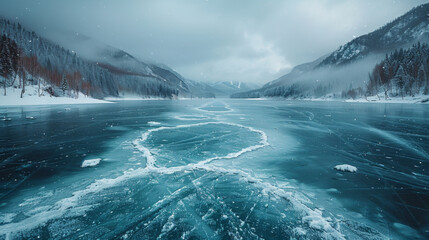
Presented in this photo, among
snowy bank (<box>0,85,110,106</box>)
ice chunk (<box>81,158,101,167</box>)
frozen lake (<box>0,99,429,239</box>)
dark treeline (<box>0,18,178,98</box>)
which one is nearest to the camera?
frozen lake (<box>0,99,429,239</box>)

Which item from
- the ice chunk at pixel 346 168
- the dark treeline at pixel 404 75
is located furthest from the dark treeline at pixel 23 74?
the dark treeline at pixel 404 75

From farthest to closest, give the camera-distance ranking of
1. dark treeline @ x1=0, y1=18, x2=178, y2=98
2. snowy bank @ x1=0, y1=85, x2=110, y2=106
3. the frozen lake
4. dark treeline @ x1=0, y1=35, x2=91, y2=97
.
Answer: dark treeline @ x1=0, y1=18, x2=178, y2=98 < dark treeline @ x1=0, y1=35, x2=91, y2=97 < snowy bank @ x1=0, y1=85, x2=110, y2=106 < the frozen lake

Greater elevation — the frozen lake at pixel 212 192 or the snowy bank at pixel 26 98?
the snowy bank at pixel 26 98

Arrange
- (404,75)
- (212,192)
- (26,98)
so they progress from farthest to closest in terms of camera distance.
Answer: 1. (404,75)
2. (26,98)
3. (212,192)

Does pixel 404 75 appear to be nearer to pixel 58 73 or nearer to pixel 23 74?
pixel 23 74

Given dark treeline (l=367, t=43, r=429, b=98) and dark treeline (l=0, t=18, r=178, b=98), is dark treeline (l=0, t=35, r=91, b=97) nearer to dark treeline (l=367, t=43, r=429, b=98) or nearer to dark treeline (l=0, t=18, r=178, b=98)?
dark treeline (l=0, t=18, r=178, b=98)

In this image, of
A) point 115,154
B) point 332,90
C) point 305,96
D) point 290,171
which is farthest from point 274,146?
point 305,96

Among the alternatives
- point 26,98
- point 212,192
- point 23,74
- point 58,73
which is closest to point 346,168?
point 212,192

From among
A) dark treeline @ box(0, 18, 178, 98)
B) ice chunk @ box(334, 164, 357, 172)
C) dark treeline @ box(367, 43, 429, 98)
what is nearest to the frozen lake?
ice chunk @ box(334, 164, 357, 172)

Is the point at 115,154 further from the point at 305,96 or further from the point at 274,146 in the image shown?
the point at 305,96

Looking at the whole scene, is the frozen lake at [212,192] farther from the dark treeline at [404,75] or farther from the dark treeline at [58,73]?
the dark treeline at [404,75]
